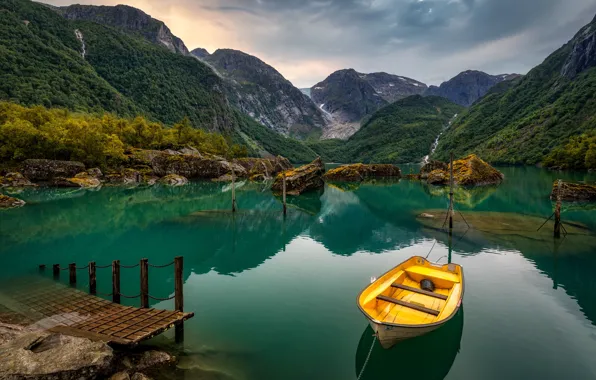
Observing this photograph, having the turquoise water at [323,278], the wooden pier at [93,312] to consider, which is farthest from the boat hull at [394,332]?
the wooden pier at [93,312]

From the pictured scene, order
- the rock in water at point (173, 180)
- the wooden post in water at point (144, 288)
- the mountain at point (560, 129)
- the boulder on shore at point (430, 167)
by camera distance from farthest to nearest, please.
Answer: the mountain at point (560, 129)
the boulder on shore at point (430, 167)
the rock in water at point (173, 180)
the wooden post in water at point (144, 288)

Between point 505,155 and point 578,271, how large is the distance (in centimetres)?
16258

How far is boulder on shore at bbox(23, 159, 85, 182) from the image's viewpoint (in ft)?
233

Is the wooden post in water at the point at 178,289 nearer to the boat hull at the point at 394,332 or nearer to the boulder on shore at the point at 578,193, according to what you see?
the boat hull at the point at 394,332

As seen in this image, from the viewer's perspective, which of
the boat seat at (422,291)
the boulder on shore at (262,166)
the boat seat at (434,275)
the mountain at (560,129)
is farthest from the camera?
the mountain at (560,129)

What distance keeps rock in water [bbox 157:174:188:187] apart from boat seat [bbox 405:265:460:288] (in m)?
73.6

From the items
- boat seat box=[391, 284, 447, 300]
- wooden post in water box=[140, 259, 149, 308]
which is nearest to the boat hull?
boat seat box=[391, 284, 447, 300]

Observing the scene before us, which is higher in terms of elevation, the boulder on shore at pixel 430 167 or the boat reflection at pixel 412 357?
the boulder on shore at pixel 430 167

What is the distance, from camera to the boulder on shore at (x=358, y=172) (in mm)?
106188

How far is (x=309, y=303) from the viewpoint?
18.0 m

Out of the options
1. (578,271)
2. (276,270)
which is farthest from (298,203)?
(578,271)

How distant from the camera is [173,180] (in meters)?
85.1

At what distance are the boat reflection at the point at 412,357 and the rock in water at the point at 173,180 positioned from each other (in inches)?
3015

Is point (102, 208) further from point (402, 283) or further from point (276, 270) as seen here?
point (402, 283)
